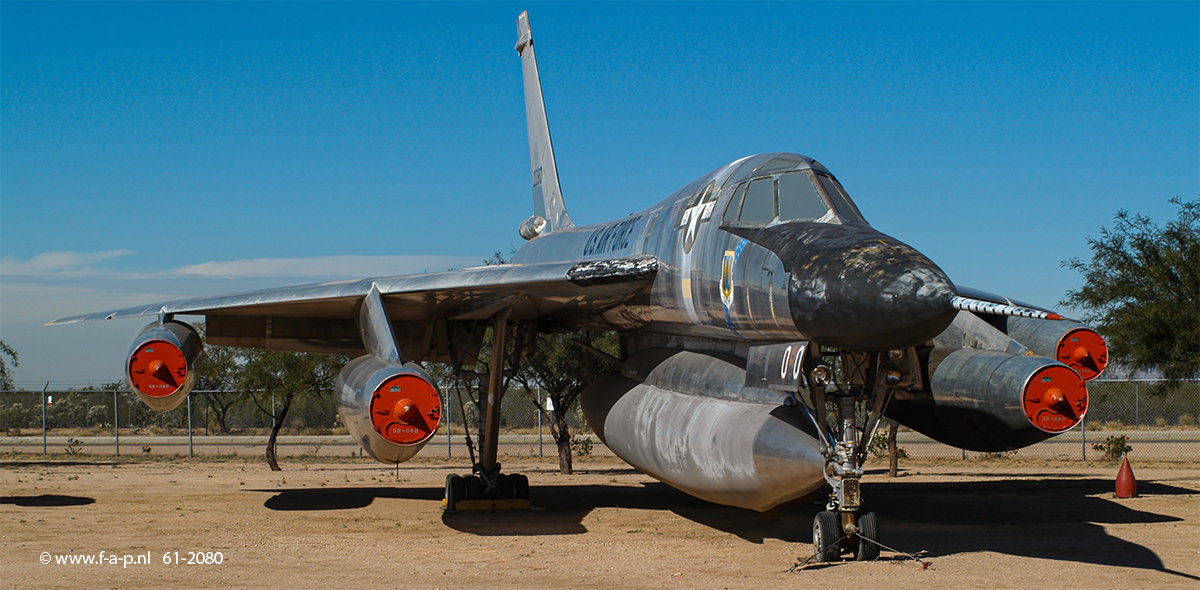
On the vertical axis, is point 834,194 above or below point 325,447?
above

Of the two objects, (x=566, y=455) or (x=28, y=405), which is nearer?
(x=566, y=455)

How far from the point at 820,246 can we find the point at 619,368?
5917 mm

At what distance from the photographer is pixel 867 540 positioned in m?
8.73

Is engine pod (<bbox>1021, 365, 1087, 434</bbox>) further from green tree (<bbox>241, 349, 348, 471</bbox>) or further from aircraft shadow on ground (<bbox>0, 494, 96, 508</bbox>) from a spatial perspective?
green tree (<bbox>241, 349, 348, 471</bbox>)

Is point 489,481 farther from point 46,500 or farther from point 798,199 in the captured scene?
point 798,199

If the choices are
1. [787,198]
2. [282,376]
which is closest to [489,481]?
[787,198]

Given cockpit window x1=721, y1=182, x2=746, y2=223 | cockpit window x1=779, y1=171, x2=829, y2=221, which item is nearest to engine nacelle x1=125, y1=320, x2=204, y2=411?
cockpit window x1=721, y1=182, x2=746, y2=223

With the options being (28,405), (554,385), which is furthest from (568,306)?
(28,405)

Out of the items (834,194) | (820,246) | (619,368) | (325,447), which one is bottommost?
(325,447)

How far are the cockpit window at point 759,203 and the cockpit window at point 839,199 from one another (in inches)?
18.6

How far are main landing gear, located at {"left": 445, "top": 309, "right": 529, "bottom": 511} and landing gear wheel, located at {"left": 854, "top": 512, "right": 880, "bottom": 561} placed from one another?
5.82m

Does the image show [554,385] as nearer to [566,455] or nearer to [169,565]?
[566,455]

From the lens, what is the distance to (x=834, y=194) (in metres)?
9.52

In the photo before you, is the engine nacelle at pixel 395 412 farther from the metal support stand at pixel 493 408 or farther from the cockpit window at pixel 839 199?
the cockpit window at pixel 839 199
